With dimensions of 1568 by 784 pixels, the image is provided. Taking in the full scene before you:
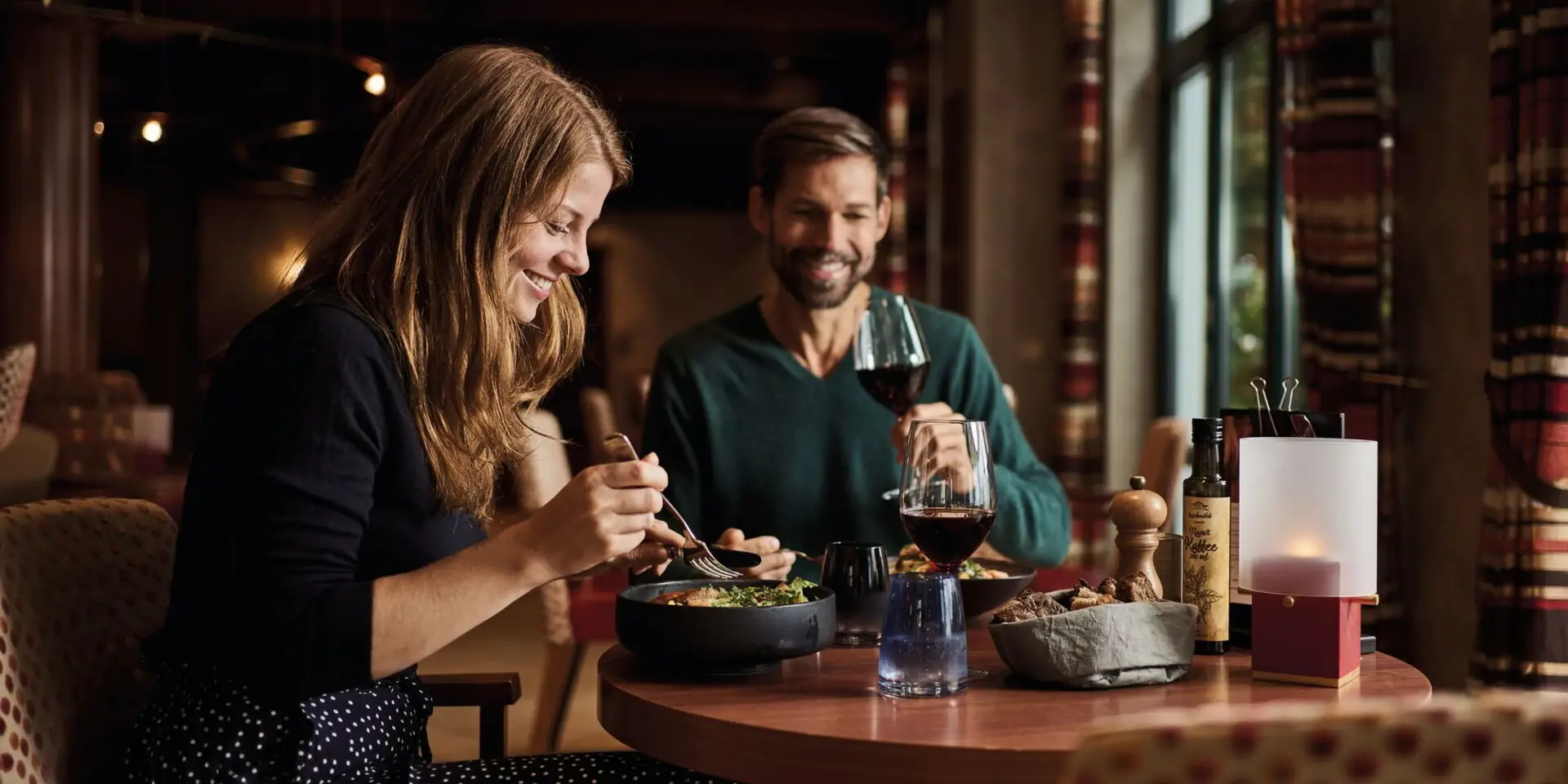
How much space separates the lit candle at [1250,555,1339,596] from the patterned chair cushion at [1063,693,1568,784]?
0.67 meters

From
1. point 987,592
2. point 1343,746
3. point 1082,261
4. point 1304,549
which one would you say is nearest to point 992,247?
point 1082,261

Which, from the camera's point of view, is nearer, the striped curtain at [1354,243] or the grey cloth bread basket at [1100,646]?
the grey cloth bread basket at [1100,646]

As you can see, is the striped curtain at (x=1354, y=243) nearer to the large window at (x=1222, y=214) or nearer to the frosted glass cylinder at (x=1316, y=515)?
the large window at (x=1222, y=214)

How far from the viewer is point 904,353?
1918 millimetres

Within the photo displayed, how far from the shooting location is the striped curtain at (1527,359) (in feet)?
7.64

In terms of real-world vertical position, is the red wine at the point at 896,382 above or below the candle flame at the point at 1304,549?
above

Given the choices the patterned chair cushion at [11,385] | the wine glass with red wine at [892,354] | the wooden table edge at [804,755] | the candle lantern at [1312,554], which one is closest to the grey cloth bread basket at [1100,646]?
the candle lantern at [1312,554]

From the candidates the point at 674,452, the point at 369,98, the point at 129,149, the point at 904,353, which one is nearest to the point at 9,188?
the point at 369,98

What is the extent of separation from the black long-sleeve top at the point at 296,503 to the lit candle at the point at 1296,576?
2.85ft

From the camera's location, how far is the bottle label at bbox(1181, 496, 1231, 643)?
4.94ft

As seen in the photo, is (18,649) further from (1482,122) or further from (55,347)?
(55,347)

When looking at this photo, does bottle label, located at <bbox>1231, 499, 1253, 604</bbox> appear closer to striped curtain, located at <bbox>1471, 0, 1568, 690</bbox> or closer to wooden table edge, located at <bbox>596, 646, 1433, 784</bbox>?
wooden table edge, located at <bbox>596, 646, 1433, 784</bbox>

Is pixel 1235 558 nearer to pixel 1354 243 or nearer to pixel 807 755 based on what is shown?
pixel 807 755

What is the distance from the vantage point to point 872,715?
1222 millimetres
